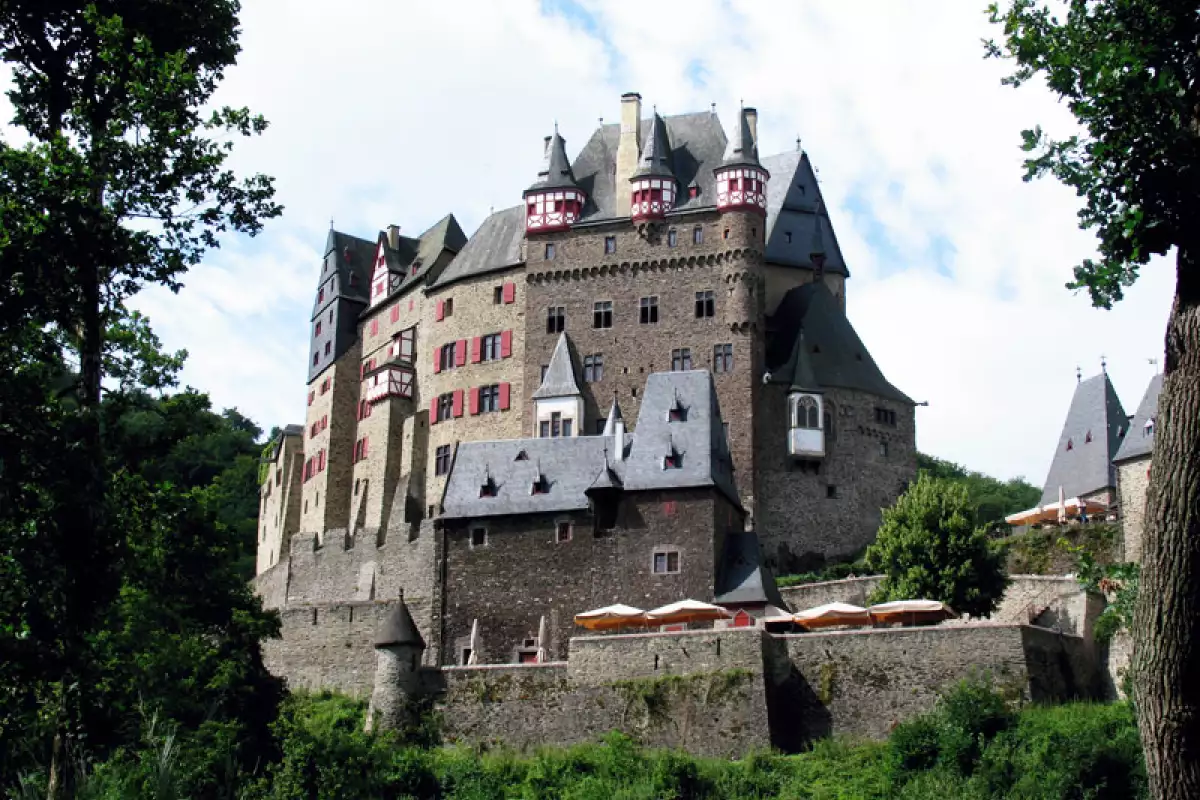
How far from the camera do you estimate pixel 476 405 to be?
61.4m

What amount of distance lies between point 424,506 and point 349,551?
3.45 meters

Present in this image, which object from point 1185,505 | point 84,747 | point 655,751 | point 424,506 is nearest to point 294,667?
point 424,506

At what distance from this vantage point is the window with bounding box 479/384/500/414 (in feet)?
200

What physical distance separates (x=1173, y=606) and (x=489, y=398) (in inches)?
2069

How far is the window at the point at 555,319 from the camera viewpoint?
59812 millimetres

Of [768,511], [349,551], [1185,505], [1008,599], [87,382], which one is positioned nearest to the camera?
[1185,505]

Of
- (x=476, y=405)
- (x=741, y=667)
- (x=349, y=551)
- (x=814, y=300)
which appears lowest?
(x=741, y=667)

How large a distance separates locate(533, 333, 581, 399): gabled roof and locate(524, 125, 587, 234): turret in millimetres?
5085

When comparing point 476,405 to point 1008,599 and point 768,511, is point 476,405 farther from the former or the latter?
point 1008,599

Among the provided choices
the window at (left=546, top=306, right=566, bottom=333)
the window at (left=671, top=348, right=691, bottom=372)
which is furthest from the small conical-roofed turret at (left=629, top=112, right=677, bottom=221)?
the window at (left=671, top=348, right=691, bottom=372)

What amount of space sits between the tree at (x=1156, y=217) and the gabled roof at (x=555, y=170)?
4889cm

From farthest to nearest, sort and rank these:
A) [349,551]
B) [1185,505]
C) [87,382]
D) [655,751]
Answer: [349,551], [655,751], [87,382], [1185,505]

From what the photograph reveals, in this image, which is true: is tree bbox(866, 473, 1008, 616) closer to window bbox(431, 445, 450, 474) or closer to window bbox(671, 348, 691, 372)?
window bbox(671, 348, 691, 372)

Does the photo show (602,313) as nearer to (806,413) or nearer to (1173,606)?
(806,413)
